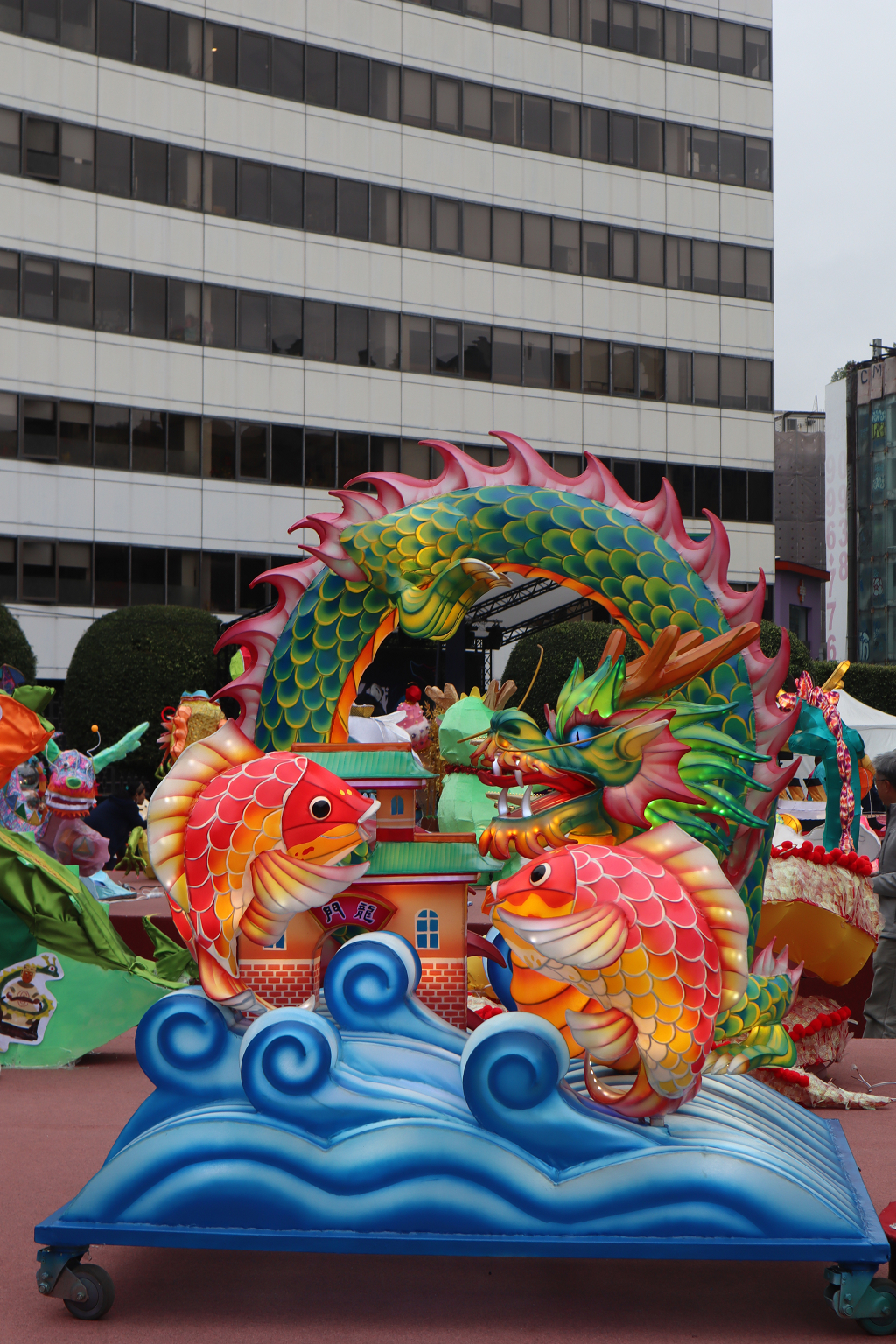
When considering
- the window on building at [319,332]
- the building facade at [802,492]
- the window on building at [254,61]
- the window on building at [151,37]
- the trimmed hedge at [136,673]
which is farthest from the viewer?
the building facade at [802,492]

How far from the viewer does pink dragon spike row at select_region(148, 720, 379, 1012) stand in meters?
4.20

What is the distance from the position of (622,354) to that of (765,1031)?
81.0 feet

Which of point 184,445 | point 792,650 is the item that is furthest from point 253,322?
point 792,650

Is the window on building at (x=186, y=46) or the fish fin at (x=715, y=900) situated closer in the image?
the fish fin at (x=715, y=900)

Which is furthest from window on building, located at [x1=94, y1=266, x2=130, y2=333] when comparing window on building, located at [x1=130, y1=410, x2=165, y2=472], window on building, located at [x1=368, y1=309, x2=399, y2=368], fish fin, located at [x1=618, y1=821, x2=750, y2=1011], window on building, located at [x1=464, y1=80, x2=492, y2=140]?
fish fin, located at [x1=618, y1=821, x2=750, y2=1011]

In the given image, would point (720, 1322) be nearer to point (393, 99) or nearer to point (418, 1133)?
point (418, 1133)

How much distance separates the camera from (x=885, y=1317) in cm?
344

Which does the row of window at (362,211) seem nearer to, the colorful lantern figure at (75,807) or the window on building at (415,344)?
the window on building at (415,344)

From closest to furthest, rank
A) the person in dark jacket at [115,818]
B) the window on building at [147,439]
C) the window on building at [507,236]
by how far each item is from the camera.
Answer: the person in dark jacket at [115,818] < the window on building at [147,439] < the window on building at [507,236]

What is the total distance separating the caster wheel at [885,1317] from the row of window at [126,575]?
67.3 feet

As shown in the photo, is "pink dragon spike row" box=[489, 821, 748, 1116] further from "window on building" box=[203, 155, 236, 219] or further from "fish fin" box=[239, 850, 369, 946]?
"window on building" box=[203, 155, 236, 219]

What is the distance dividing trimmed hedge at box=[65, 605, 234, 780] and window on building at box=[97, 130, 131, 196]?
779 centimetres

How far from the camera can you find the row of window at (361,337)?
23969 mm

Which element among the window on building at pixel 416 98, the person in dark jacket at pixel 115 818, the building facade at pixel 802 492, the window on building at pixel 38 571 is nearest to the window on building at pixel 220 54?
the window on building at pixel 416 98
